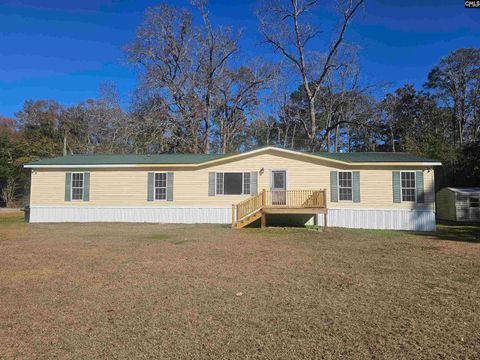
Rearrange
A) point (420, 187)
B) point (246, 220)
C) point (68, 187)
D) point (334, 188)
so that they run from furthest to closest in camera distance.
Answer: point (68, 187) < point (334, 188) < point (420, 187) < point (246, 220)

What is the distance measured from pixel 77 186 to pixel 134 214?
11.3ft

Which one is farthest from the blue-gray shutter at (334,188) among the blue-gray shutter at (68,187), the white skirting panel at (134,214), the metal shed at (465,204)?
the blue-gray shutter at (68,187)

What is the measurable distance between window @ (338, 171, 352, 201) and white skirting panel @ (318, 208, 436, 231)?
2.21ft

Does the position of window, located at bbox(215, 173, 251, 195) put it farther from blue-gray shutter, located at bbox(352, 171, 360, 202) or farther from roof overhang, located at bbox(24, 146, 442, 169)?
blue-gray shutter, located at bbox(352, 171, 360, 202)

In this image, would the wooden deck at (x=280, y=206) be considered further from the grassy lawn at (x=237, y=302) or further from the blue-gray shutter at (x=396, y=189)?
the grassy lawn at (x=237, y=302)

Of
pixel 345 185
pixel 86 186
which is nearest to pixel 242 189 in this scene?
pixel 345 185

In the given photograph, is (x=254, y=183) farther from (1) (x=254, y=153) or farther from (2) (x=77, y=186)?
(2) (x=77, y=186)

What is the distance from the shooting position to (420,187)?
15.6m

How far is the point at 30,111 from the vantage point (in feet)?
147

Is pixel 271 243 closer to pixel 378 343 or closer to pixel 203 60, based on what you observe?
pixel 378 343

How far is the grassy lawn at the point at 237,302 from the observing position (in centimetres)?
360

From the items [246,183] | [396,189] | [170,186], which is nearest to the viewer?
[396,189]

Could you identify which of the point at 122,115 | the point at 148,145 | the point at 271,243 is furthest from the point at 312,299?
the point at 122,115

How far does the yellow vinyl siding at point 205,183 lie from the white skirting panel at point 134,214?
0.26m
